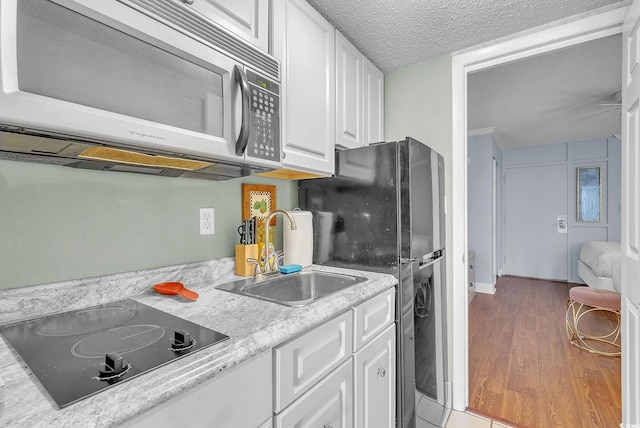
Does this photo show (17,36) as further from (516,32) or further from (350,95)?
(516,32)

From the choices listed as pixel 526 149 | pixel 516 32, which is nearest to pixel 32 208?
pixel 516 32

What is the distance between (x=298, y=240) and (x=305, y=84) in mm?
769

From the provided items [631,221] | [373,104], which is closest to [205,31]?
[373,104]

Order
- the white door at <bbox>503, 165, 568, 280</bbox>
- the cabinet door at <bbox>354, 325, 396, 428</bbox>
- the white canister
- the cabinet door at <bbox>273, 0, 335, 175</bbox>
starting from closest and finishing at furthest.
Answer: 1. the cabinet door at <bbox>354, 325, 396, 428</bbox>
2. the cabinet door at <bbox>273, 0, 335, 175</bbox>
3. the white canister
4. the white door at <bbox>503, 165, 568, 280</bbox>

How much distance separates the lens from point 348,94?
5.71 feet

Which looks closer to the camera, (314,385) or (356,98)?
(314,385)

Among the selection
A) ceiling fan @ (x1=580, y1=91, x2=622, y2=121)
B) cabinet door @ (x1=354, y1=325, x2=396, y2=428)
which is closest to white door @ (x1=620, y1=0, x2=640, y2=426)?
cabinet door @ (x1=354, y1=325, x2=396, y2=428)

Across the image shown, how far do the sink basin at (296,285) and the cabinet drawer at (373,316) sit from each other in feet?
0.38

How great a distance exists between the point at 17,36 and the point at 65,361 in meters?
0.66

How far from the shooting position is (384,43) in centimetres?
183

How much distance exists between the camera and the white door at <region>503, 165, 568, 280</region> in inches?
207

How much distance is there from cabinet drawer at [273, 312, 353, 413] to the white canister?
1.83 ft

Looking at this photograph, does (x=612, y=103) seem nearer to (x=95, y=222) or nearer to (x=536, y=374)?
(x=536, y=374)

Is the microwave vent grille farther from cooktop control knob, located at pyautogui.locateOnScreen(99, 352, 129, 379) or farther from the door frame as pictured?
the door frame
